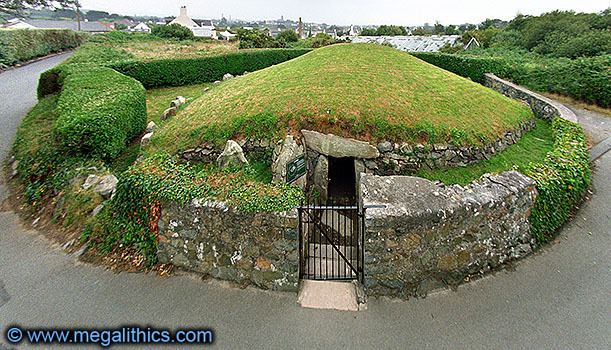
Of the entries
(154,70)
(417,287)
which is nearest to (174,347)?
(417,287)

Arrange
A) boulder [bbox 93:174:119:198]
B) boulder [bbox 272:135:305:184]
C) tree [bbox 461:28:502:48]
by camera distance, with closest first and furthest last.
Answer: boulder [bbox 272:135:305:184] < boulder [bbox 93:174:119:198] < tree [bbox 461:28:502:48]

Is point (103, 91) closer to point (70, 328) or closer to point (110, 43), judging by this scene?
point (70, 328)

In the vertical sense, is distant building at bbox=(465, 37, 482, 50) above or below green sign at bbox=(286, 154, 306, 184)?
above

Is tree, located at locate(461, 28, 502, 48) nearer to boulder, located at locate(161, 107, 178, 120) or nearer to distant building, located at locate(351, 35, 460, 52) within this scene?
distant building, located at locate(351, 35, 460, 52)

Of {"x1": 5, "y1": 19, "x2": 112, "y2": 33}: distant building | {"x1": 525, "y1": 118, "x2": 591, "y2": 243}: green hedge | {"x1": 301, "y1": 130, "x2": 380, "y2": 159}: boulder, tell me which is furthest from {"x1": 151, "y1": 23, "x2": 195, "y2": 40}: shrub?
{"x1": 525, "y1": 118, "x2": 591, "y2": 243}: green hedge

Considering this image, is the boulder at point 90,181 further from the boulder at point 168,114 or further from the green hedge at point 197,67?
the green hedge at point 197,67

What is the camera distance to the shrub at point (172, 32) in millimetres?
37750

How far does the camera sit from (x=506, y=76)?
66.2ft

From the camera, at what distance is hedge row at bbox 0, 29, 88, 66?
23875mm

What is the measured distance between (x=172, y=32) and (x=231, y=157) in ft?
117

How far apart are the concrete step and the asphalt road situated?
142 millimetres

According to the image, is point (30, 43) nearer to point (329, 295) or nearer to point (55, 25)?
point (329, 295)

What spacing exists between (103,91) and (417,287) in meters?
11.8

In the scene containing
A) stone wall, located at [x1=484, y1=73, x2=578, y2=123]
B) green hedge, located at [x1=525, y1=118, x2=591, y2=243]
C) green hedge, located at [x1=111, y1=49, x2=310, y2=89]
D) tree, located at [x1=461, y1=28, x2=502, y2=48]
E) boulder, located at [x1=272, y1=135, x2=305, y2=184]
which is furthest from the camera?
tree, located at [x1=461, y1=28, x2=502, y2=48]
